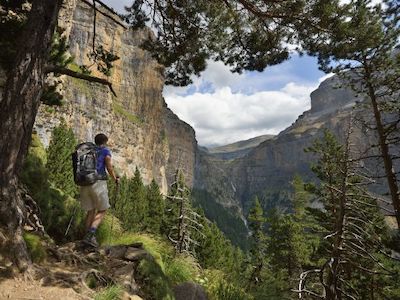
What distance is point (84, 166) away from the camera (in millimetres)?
6039

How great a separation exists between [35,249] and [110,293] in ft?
4.53

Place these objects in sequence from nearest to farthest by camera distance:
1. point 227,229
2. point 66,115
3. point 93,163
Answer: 1. point 93,163
2. point 66,115
3. point 227,229

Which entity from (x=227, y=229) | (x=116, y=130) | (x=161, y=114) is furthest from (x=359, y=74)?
(x=227, y=229)

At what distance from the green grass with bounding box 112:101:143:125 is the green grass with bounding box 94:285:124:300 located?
105m

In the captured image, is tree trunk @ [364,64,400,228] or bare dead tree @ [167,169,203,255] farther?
bare dead tree @ [167,169,203,255]

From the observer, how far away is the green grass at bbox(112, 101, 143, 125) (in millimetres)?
110125

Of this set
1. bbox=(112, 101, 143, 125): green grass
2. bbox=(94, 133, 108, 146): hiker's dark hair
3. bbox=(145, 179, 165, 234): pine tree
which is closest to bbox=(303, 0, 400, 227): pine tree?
bbox=(94, 133, 108, 146): hiker's dark hair

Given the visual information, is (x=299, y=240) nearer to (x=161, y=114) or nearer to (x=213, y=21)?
(x=213, y=21)

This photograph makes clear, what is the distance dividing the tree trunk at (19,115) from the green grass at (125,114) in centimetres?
10356

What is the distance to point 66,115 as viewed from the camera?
7844 cm

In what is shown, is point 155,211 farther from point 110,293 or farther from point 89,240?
point 110,293

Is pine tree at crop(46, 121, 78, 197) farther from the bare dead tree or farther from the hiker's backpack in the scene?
the hiker's backpack

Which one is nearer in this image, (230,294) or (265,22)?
(230,294)

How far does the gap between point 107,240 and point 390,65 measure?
1096 centimetres
